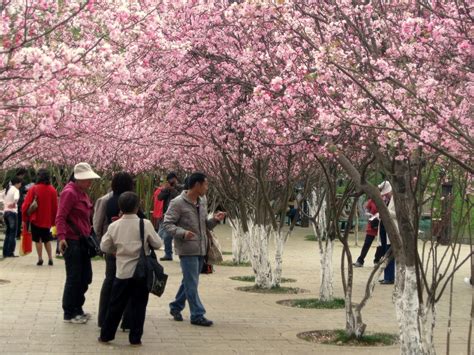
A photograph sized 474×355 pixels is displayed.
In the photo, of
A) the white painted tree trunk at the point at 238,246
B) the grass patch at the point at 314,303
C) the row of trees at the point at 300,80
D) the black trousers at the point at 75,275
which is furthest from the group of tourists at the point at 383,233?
Answer: the black trousers at the point at 75,275

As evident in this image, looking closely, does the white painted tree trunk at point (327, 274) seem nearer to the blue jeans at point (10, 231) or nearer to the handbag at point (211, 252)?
the handbag at point (211, 252)

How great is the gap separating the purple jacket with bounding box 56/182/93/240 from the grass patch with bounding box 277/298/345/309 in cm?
368

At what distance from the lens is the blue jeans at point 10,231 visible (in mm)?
21109

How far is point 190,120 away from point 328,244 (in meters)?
2.67

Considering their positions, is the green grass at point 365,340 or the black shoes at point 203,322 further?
the black shoes at point 203,322

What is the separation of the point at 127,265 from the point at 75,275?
1.49m

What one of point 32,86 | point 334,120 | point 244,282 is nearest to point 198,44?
point 334,120

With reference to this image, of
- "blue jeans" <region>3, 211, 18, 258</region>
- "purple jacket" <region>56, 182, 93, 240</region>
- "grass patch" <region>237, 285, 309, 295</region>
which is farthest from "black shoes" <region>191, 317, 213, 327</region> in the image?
"blue jeans" <region>3, 211, 18, 258</region>

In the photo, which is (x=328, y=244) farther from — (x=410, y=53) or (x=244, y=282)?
(x=410, y=53)

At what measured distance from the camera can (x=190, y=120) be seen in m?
13.9

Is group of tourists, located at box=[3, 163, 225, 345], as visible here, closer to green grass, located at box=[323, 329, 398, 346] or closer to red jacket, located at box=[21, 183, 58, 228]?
green grass, located at box=[323, 329, 398, 346]

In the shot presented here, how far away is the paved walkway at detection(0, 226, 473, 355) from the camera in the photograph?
994 cm

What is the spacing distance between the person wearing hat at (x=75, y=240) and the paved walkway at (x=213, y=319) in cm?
27

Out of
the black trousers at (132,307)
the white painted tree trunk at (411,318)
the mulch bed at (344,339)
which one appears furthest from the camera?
the mulch bed at (344,339)
